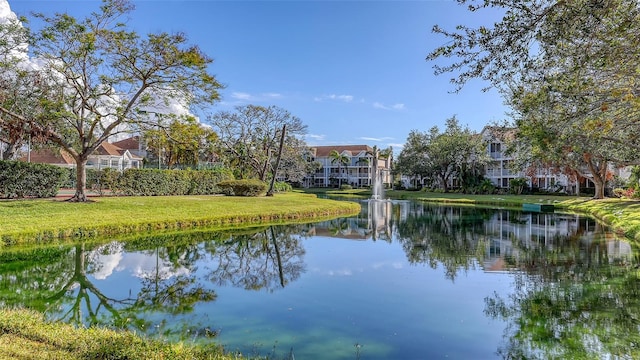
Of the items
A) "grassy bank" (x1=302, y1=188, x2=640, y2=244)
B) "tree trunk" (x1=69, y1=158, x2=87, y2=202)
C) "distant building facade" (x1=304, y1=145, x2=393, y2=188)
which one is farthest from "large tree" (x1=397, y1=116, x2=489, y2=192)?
"tree trunk" (x1=69, y1=158, x2=87, y2=202)

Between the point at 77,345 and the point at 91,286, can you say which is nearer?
the point at 77,345

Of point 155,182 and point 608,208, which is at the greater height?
point 155,182

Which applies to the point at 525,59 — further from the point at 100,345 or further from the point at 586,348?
the point at 100,345

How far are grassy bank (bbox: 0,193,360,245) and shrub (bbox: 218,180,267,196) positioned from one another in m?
5.29

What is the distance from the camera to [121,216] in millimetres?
16594

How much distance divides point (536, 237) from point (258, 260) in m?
11.9

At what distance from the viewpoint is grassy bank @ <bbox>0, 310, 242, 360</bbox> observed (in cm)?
437

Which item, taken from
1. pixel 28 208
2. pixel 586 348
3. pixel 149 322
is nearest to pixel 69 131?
pixel 28 208

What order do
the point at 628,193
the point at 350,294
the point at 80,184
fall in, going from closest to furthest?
the point at 350,294, the point at 80,184, the point at 628,193

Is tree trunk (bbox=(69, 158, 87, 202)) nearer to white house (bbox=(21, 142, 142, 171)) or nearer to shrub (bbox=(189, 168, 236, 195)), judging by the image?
shrub (bbox=(189, 168, 236, 195))

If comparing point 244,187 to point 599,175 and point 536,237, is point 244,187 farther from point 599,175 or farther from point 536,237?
point 599,175

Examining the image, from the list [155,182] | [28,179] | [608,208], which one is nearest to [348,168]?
[155,182]

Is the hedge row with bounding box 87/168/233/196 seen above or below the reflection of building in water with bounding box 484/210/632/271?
above

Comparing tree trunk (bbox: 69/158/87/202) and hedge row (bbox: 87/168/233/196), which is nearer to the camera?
tree trunk (bbox: 69/158/87/202)
